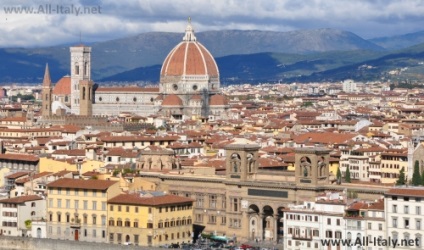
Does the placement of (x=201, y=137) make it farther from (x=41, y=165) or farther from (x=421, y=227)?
(x=421, y=227)

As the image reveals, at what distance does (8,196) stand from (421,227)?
23.2 meters

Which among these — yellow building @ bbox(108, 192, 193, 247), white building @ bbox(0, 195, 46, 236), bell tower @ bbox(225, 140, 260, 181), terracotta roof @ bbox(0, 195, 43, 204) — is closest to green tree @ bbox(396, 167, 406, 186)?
bell tower @ bbox(225, 140, 260, 181)

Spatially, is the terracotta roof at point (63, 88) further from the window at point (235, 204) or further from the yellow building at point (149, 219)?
the yellow building at point (149, 219)

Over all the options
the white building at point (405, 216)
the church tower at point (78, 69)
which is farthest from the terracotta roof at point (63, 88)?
the white building at point (405, 216)

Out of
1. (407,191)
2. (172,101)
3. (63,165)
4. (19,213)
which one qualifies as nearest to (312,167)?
(407,191)

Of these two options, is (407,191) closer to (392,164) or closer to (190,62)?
(392,164)

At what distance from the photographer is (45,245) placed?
6225 cm

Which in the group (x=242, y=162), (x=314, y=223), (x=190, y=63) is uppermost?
(x=190, y=63)

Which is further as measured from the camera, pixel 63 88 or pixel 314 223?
pixel 63 88

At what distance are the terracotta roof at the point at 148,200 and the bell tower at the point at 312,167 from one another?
518cm

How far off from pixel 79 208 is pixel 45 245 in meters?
2.97

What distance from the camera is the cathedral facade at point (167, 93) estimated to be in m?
144

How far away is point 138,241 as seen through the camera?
6191cm

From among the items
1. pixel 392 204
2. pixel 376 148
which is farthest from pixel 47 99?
pixel 392 204
